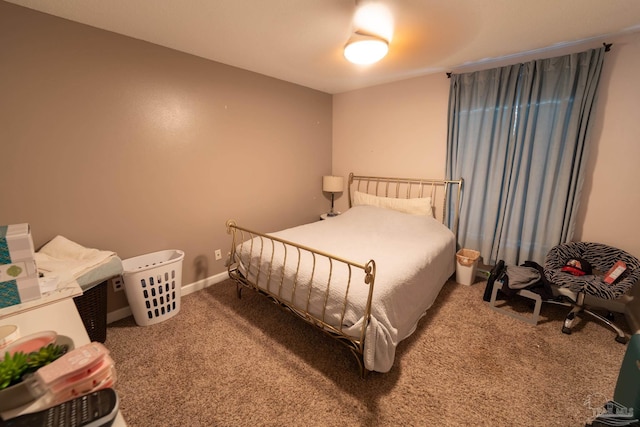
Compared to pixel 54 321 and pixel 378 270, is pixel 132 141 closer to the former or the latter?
pixel 54 321

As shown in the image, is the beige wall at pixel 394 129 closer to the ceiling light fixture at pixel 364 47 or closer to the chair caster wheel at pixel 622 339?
the ceiling light fixture at pixel 364 47

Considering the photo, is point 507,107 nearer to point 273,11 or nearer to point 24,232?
point 273,11

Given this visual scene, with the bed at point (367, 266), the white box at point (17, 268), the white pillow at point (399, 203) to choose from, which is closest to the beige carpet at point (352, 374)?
the bed at point (367, 266)

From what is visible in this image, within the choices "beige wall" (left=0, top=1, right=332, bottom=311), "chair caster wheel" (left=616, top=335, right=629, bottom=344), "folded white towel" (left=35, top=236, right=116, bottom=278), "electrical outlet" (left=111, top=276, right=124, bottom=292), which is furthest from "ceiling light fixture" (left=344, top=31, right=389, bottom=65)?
"chair caster wheel" (left=616, top=335, right=629, bottom=344)

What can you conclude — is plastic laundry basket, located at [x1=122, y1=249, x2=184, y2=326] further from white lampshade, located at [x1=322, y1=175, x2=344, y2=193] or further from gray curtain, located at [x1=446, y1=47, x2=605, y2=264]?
gray curtain, located at [x1=446, y1=47, x2=605, y2=264]

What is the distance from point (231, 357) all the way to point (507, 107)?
331 centimetres

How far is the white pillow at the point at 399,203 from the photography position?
9.88 feet

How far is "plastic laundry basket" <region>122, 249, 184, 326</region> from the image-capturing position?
205 cm

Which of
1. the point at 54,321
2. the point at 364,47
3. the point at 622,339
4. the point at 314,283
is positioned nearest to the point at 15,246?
the point at 54,321

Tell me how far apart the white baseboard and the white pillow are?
6.52ft

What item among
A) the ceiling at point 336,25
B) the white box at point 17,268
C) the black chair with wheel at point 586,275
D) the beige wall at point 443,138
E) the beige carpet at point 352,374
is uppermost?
the ceiling at point 336,25

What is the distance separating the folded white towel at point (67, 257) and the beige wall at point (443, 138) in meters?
3.08

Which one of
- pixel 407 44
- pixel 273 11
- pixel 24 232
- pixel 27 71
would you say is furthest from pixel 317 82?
pixel 24 232

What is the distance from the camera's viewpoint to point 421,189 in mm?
3238
